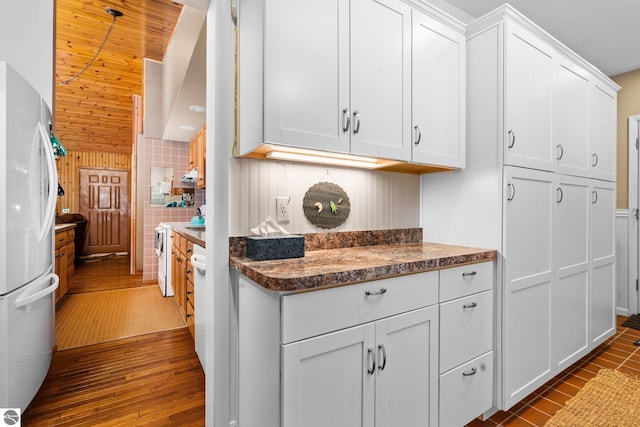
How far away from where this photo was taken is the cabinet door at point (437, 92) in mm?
1739

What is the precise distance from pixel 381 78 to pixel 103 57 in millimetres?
4108

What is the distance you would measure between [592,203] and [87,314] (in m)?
4.78

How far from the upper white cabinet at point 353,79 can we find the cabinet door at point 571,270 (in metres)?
0.93

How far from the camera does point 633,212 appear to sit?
340 centimetres

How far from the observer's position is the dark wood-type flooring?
1726mm

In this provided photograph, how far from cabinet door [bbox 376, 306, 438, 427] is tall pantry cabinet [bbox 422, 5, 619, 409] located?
55 cm

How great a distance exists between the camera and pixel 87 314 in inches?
130

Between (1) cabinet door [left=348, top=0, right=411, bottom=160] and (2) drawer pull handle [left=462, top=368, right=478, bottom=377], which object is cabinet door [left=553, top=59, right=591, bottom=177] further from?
(2) drawer pull handle [left=462, top=368, right=478, bottom=377]

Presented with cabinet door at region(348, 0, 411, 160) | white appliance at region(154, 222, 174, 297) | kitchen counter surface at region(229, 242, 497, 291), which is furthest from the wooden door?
cabinet door at region(348, 0, 411, 160)

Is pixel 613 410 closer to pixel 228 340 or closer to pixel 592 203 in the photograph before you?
pixel 592 203

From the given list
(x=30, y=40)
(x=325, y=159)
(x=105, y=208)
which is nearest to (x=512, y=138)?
(x=325, y=159)

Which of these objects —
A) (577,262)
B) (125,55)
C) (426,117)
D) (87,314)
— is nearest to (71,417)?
(87,314)

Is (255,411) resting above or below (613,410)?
above

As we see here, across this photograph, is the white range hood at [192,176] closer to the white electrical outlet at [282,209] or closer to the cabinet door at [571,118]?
the white electrical outlet at [282,209]
